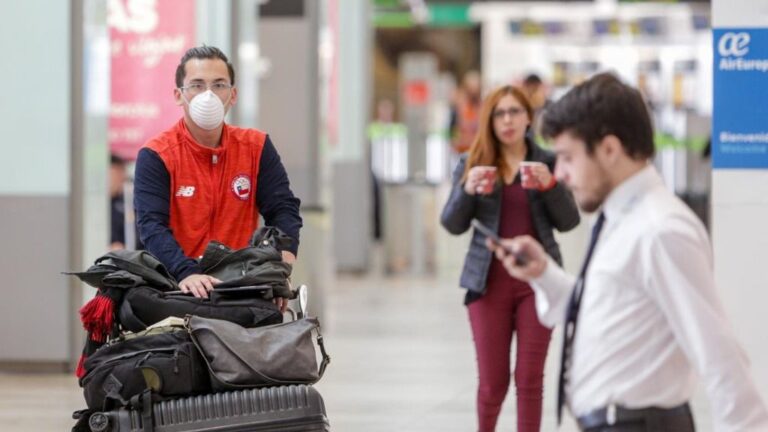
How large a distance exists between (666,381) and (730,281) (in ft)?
13.0

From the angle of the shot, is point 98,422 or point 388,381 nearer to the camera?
point 98,422

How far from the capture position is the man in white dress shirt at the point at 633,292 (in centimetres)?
294

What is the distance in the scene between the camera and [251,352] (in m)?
4.63

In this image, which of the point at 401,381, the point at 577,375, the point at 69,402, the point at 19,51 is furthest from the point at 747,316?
the point at 19,51

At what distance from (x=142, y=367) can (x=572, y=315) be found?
182 cm

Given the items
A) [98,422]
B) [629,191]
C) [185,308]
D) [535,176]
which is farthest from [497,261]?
[629,191]

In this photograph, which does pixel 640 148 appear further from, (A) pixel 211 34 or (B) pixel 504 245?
(A) pixel 211 34

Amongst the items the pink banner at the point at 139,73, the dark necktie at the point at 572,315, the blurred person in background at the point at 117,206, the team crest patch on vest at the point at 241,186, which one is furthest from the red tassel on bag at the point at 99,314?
the blurred person in background at the point at 117,206

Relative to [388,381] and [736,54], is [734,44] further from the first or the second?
[388,381]

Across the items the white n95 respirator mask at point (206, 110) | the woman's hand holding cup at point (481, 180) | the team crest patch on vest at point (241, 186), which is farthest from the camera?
the woman's hand holding cup at point (481, 180)

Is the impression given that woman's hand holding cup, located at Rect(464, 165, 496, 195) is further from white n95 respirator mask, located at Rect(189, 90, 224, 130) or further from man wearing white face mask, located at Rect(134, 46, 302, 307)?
white n95 respirator mask, located at Rect(189, 90, 224, 130)

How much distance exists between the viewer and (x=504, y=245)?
121 inches

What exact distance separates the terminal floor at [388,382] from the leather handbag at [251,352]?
2476mm

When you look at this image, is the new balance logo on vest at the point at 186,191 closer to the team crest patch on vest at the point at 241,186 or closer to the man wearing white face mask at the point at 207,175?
the man wearing white face mask at the point at 207,175
